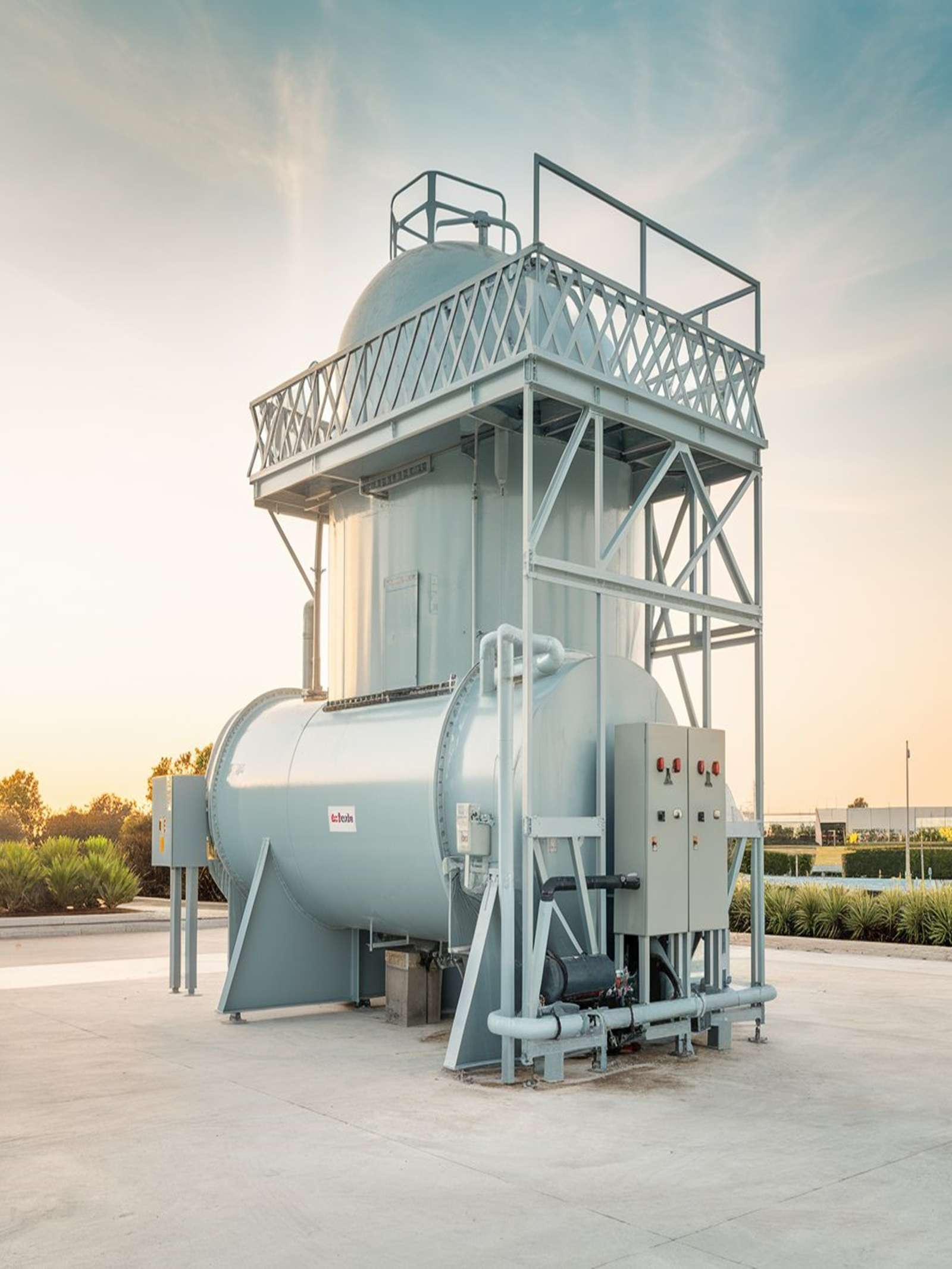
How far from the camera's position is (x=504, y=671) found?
9.84 m

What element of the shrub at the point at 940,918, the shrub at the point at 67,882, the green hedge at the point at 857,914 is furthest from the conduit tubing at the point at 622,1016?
the shrub at the point at 67,882

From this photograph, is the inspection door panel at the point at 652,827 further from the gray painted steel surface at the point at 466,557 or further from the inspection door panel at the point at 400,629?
the inspection door panel at the point at 400,629

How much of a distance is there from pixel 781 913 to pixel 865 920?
5.12ft

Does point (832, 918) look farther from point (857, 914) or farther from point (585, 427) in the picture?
point (585, 427)

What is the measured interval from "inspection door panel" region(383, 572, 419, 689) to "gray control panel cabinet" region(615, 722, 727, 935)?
3.28 meters

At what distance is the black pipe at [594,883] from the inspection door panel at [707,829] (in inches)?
30.1

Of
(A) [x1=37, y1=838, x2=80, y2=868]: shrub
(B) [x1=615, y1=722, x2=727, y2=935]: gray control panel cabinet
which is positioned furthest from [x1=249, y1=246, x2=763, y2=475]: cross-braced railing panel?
(A) [x1=37, y1=838, x2=80, y2=868]: shrub

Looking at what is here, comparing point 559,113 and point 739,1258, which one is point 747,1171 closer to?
point 739,1258

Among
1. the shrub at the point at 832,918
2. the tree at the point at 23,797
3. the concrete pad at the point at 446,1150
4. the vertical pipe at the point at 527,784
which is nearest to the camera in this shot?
the concrete pad at the point at 446,1150

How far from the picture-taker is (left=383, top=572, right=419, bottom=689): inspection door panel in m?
13.2

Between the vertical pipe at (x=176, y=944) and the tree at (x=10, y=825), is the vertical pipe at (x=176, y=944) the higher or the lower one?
the higher one

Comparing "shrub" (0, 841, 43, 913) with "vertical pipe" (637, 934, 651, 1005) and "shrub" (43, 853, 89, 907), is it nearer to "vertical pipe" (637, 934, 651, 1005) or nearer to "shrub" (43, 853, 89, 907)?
"shrub" (43, 853, 89, 907)

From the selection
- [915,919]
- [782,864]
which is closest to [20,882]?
[915,919]

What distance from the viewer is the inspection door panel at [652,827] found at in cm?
1030
